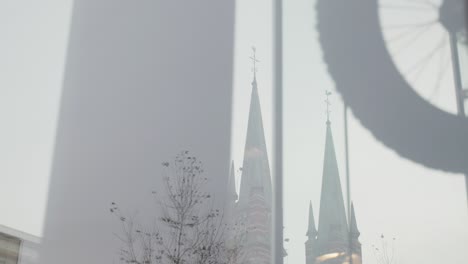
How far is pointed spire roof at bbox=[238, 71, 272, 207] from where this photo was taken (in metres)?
3.81

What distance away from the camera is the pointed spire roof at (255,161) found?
12.5 feet

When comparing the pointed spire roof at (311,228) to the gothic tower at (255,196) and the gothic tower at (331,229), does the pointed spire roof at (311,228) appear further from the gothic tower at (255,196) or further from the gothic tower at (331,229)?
the gothic tower at (255,196)

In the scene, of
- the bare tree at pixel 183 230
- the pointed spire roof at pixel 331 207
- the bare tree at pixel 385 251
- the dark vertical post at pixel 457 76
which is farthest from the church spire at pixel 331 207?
the dark vertical post at pixel 457 76

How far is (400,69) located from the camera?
3.57 m

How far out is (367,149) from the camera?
140 inches

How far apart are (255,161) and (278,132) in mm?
219

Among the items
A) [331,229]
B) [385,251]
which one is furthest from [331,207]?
[385,251]

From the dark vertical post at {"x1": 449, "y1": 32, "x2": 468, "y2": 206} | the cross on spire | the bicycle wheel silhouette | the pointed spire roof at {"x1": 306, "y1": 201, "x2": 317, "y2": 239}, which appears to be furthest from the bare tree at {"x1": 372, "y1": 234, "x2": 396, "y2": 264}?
the cross on spire

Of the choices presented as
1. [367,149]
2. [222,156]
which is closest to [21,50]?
[222,156]

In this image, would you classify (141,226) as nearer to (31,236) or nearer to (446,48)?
(31,236)

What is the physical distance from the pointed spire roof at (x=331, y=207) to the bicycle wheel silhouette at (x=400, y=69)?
313 mm

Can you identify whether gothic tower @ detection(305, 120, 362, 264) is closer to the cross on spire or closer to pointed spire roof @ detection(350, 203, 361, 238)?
pointed spire roof @ detection(350, 203, 361, 238)

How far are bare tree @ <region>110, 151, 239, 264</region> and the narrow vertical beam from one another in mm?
266

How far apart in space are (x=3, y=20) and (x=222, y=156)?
1.78 metres
